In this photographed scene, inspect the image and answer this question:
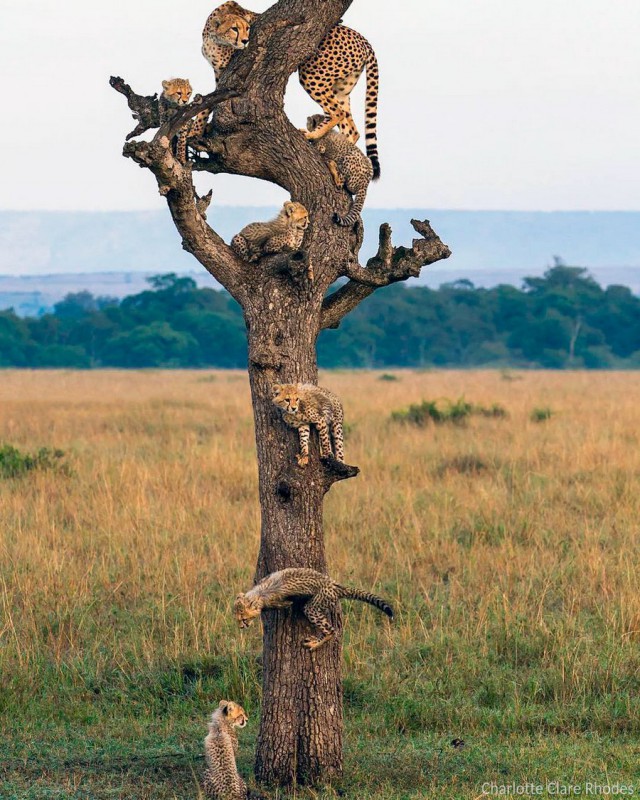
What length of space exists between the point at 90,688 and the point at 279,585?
2117mm

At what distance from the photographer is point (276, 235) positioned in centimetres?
483

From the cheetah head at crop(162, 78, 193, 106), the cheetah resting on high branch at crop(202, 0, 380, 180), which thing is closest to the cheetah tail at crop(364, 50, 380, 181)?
the cheetah resting on high branch at crop(202, 0, 380, 180)

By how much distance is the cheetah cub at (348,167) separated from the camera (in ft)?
16.6

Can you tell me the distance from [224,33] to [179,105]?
573 millimetres

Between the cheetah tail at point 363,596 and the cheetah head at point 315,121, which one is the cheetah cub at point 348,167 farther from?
the cheetah tail at point 363,596

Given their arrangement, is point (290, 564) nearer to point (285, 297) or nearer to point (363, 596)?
point (363, 596)

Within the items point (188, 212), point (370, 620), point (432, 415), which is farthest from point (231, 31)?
point (432, 415)

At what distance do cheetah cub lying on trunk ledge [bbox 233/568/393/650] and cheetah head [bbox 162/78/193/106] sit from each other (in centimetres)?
197

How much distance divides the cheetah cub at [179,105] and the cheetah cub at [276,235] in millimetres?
397

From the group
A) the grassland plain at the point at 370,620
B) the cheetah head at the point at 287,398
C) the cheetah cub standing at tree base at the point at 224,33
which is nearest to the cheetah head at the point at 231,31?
the cheetah cub standing at tree base at the point at 224,33

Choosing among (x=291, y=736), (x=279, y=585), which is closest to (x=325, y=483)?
(x=279, y=585)

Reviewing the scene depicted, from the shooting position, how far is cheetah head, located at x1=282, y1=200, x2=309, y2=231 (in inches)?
189

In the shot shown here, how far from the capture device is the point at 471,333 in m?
53.8

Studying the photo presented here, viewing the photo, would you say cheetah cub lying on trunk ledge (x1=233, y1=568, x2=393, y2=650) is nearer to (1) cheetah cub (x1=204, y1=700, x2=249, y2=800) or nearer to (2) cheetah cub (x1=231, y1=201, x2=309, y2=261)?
(1) cheetah cub (x1=204, y1=700, x2=249, y2=800)
